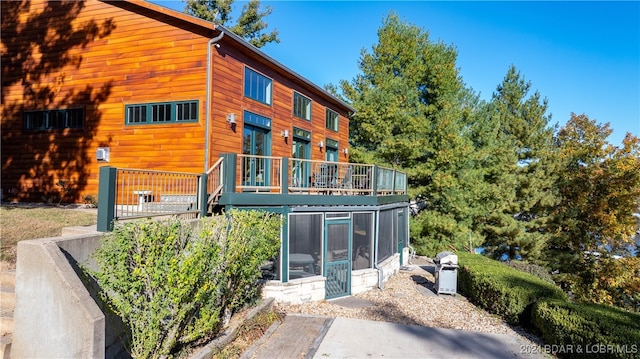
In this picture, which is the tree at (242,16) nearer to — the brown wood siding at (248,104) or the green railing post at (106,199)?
the brown wood siding at (248,104)

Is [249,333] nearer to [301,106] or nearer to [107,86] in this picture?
[107,86]

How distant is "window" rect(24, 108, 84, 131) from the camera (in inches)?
421

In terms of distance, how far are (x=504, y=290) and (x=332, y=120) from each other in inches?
438

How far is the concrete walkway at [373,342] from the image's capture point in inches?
214

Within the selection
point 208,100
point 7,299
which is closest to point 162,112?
point 208,100

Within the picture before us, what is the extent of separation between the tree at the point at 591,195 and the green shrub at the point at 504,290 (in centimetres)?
1128

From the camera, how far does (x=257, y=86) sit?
11.1 m

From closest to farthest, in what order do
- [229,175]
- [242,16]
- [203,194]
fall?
1. [203,194]
2. [229,175]
3. [242,16]

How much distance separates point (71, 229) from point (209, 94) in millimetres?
5294

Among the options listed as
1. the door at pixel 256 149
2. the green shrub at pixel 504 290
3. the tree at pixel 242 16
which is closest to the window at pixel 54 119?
the door at pixel 256 149

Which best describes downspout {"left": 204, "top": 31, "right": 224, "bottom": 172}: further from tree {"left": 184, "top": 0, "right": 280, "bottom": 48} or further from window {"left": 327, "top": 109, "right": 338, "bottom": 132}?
tree {"left": 184, "top": 0, "right": 280, "bottom": 48}

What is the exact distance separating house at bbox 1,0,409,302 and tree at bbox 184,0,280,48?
14.0m

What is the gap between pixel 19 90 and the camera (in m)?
11.4

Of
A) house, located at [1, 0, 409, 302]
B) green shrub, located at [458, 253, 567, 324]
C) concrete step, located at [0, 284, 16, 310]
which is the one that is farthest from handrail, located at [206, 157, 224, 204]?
green shrub, located at [458, 253, 567, 324]
